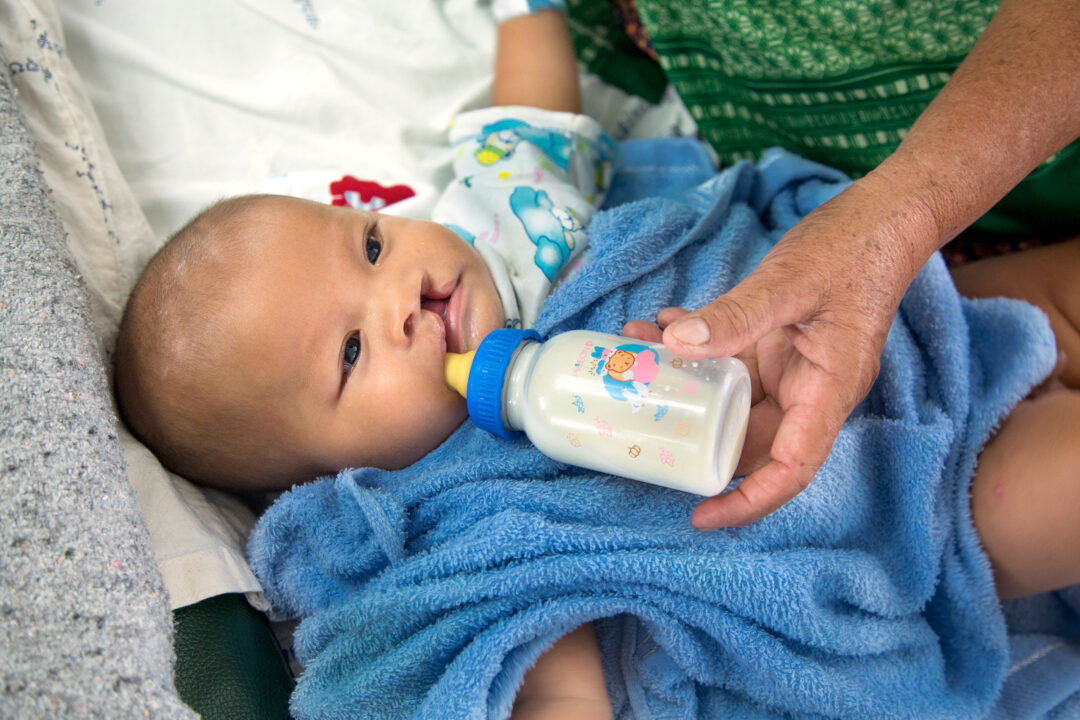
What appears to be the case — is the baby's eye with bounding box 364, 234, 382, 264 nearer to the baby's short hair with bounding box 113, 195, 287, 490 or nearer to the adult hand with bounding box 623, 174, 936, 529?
the baby's short hair with bounding box 113, 195, 287, 490

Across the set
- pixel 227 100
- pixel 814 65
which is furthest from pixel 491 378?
pixel 227 100

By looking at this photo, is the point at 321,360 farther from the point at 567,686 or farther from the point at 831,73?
the point at 831,73

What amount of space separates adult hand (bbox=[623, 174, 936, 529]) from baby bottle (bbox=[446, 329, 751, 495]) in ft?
0.16

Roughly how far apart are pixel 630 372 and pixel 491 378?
19 centimetres

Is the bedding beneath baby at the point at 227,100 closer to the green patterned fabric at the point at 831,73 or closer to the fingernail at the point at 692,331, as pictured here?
the green patterned fabric at the point at 831,73

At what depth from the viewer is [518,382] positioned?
3.12ft

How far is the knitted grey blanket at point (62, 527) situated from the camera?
0.65 meters

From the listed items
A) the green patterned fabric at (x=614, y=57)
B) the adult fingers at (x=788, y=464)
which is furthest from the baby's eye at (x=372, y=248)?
the green patterned fabric at (x=614, y=57)

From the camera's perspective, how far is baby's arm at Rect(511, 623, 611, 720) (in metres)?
0.91

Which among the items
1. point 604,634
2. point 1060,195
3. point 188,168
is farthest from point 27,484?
point 1060,195

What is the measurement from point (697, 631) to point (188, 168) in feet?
4.13

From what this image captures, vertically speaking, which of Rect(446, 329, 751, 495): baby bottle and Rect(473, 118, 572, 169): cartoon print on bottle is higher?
Rect(473, 118, 572, 169): cartoon print on bottle

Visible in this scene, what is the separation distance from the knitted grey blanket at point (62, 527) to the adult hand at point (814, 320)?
0.58 metres

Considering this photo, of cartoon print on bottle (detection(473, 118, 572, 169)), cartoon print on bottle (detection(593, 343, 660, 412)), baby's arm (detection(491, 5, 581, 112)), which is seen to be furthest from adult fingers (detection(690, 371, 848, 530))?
baby's arm (detection(491, 5, 581, 112))
